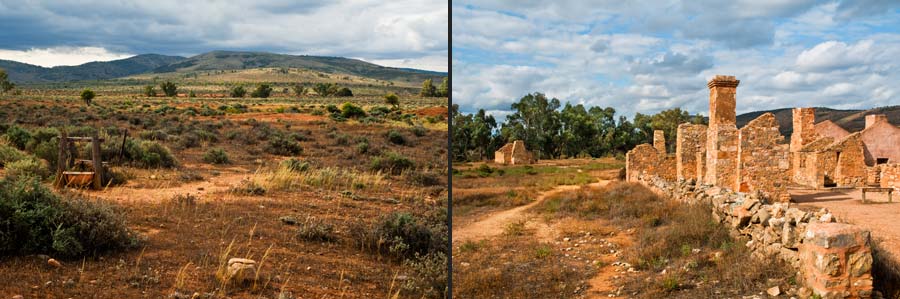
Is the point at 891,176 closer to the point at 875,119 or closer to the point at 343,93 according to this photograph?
the point at 875,119

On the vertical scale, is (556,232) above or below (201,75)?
below

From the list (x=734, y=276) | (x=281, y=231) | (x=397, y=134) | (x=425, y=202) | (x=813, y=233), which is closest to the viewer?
(x=813, y=233)

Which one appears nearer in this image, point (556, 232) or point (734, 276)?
point (734, 276)

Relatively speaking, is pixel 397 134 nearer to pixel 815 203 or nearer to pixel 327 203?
pixel 327 203

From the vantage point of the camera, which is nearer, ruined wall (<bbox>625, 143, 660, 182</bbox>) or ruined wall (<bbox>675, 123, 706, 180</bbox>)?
ruined wall (<bbox>675, 123, 706, 180</bbox>)

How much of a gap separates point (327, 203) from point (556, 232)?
3289 mm

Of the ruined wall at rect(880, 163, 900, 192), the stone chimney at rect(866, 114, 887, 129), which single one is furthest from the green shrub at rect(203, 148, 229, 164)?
the stone chimney at rect(866, 114, 887, 129)

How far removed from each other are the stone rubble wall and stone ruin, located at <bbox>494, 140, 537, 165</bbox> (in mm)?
16803

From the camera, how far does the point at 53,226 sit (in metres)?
4.98

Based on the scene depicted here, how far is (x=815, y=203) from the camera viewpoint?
9328 millimetres

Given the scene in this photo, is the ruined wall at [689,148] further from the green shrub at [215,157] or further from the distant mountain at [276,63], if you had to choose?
the distant mountain at [276,63]

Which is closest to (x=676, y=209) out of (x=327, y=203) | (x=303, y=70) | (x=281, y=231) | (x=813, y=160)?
(x=327, y=203)

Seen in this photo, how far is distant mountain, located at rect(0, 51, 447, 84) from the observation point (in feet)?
205

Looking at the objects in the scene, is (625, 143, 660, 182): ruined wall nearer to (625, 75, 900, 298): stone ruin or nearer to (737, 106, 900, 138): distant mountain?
(625, 75, 900, 298): stone ruin
